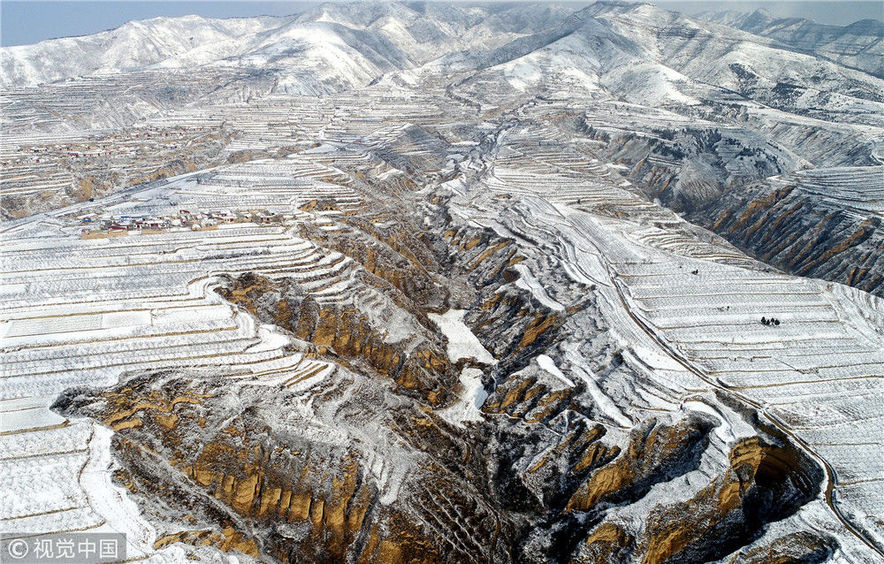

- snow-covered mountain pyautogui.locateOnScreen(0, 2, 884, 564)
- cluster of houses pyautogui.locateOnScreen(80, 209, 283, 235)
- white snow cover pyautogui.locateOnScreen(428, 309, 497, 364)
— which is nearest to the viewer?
snow-covered mountain pyautogui.locateOnScreen(0, 2, 884, 564)

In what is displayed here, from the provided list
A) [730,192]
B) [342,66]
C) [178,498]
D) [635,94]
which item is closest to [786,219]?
[730,192]

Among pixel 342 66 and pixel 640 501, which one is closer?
pixel 640 501

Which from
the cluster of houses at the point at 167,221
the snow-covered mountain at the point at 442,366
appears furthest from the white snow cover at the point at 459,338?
the cluster of houses at the point at 167,221

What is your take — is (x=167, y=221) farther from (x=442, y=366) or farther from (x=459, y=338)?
(x=442, y=366)

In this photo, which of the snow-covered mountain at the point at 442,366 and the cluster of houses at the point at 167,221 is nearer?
the snow-covered mountain at the point at 442,366

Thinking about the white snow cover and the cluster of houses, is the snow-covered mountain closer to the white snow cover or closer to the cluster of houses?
the white snow cover

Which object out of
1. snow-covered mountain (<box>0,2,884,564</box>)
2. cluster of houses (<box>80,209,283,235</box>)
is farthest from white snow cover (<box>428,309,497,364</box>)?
cluster of houses (<box>80,209,283,235</box>)

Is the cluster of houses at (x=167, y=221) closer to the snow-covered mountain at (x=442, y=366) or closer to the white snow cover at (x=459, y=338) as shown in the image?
the snow-covered mountain at (x=442, y=366)

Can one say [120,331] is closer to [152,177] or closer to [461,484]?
[461,484]

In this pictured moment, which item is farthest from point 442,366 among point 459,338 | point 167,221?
point 167,221
